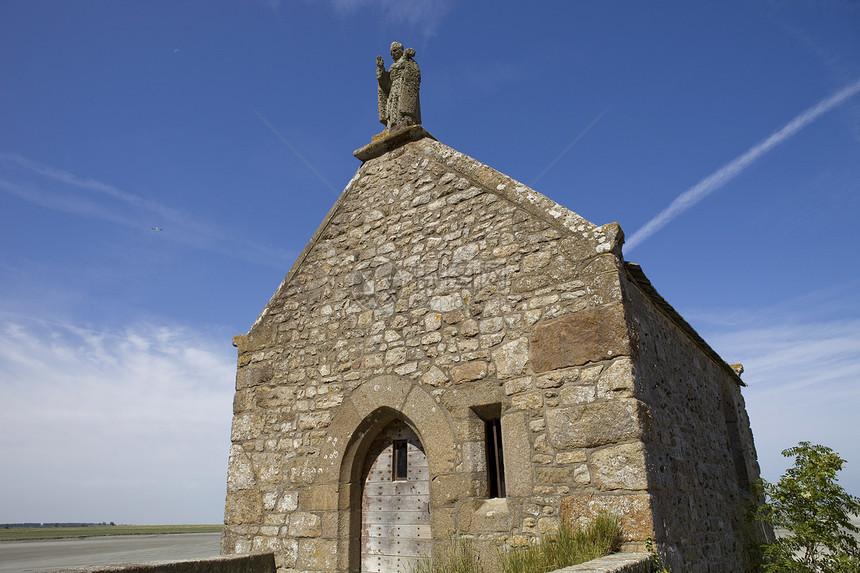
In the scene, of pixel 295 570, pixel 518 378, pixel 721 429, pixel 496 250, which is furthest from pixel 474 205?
pixel 721 429

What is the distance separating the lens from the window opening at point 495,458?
548cm

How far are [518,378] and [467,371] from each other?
1.83 ft

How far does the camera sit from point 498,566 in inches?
193

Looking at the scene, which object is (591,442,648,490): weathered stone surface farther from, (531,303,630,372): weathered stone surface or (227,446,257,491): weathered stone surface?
(227,446,257,491): weathered stone surface

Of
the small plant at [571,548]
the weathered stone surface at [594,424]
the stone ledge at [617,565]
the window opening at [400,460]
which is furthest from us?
the window opening at [400,460]

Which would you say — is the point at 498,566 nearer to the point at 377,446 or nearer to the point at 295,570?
the point at 377,446

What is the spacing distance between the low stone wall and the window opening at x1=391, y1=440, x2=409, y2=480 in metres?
1.70

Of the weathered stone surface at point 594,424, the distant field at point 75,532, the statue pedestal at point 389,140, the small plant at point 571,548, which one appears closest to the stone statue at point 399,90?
the statue pedestal at point 389,140

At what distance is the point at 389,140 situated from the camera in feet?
24.4

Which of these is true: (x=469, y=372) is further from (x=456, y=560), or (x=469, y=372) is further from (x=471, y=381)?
(x=456, y=560)

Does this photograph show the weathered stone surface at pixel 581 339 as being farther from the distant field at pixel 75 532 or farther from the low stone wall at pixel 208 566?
the distant field at pixel 75 532

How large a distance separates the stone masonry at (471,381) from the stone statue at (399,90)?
448mm

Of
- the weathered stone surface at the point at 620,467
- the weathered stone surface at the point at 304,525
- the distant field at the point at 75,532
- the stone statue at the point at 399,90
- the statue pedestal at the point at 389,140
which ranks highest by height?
the stone statue at the point at 399,90

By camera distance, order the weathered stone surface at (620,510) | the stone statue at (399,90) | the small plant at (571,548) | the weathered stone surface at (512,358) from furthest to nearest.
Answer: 1. the stone statue at (399,90)
2. the weathered stone surface at (512,358)
3. the weathered stone surface at (620,510)
4. the small plant at (571,548)
